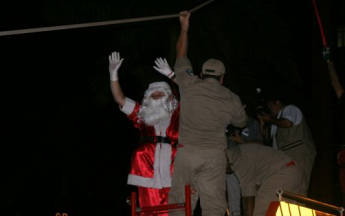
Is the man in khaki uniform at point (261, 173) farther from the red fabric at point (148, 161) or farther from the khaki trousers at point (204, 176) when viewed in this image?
the red fabric at point (148, 161)

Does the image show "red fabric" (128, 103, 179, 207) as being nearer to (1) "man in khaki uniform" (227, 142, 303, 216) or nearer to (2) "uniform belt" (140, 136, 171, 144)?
(2) "uniform belt" (140, 136, 171, 144)

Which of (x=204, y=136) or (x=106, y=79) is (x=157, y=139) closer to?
(x=204, y=136)

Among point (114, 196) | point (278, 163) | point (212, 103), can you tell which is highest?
point (212, 103)

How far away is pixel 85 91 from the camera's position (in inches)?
576

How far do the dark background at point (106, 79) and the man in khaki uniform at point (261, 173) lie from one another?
3.49 metres

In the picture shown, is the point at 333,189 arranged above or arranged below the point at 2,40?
below

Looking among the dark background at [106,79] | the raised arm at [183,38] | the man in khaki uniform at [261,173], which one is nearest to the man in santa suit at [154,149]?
the man in khaki uniform at [261,173]

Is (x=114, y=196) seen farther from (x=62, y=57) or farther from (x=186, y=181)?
(x=186, y=181)

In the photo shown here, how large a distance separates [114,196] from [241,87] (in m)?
3.38

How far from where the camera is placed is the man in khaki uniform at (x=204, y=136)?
7898 mm

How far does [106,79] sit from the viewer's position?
13.0 m

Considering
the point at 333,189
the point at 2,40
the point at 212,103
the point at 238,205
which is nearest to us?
the point at 212,103

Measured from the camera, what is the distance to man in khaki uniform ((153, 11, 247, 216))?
7898mm

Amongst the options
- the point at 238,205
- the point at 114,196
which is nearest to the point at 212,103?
the point at 238,205
